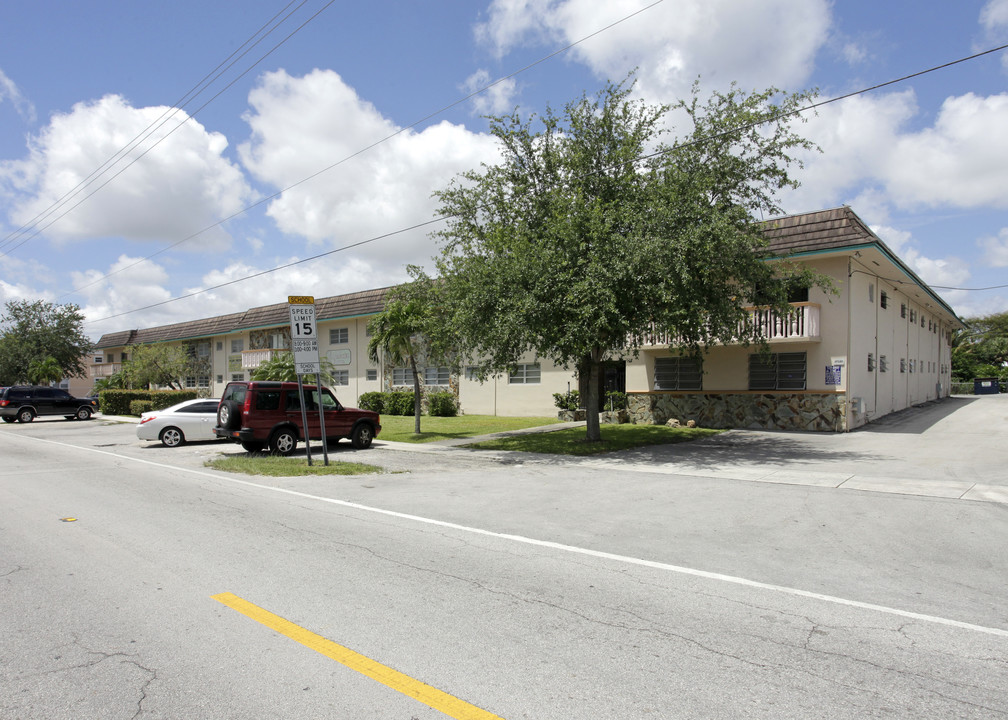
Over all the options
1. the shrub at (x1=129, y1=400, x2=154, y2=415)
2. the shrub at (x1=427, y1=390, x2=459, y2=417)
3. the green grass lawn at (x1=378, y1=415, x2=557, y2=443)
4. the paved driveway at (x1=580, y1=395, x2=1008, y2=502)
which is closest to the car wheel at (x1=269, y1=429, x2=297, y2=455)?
the green grass lawn at (x1=378, y1=415, x2=557, y2=443)

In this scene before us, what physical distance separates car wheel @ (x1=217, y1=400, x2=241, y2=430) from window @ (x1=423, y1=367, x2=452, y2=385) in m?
16.9

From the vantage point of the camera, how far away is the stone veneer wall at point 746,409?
20.0m

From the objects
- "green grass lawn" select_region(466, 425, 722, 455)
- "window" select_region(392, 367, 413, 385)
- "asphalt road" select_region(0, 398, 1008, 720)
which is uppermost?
"window" select_region(392, 367, 413, 385)

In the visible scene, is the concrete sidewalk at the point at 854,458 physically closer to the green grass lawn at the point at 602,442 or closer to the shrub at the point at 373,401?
the green grass lawn at the point at 602,442

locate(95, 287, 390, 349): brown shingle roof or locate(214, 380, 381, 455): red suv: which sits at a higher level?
locate(95, 287, 390, 349): brown shingle roof

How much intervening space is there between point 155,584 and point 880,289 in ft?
81.1

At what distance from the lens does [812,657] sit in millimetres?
4215

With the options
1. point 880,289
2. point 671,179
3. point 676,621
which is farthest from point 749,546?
point 880,289

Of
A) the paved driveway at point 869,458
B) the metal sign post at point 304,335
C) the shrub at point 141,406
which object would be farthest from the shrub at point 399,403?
the metal sign post at point 304,335

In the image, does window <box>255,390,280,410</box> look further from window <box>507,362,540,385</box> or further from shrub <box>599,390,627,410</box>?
window <box>507,362,540,385</box>

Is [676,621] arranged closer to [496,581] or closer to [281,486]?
[496,581]

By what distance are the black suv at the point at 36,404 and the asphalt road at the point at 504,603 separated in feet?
88.4

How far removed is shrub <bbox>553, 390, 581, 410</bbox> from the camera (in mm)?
26516

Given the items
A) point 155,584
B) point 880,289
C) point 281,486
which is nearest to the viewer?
point 155,584
